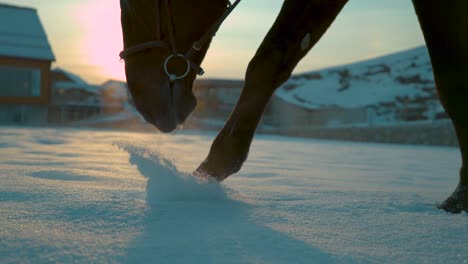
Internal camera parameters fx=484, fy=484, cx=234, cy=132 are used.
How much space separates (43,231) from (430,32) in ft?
4.26

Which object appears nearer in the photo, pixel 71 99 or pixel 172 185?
pixel 172 185

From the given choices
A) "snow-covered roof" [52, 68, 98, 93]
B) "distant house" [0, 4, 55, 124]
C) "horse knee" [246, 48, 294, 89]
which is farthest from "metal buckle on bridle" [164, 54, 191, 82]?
"snow-covered roof" [52, 68, 98, 93]

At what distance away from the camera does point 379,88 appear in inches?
681

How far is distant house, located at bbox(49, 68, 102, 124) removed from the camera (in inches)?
741

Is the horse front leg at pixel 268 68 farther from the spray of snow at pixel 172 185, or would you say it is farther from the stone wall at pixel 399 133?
the stone wall at pixel 399 133

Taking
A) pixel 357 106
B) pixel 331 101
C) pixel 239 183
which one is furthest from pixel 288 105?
pixel 239 183

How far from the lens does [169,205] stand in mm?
1431

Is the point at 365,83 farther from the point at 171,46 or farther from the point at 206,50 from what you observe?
the point at 171,46

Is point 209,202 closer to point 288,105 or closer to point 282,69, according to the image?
point 282,69

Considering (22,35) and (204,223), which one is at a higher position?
(204,223)

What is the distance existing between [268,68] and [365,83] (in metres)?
17.2

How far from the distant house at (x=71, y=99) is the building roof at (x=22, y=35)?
5.20 feet

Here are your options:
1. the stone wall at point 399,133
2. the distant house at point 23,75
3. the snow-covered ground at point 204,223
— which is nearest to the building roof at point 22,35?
the distant house at point 23,75

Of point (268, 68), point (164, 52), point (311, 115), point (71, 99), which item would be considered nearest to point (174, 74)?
point (164, 52)
